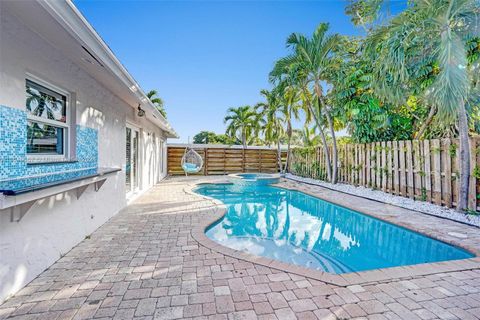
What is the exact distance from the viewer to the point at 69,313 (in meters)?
2.28

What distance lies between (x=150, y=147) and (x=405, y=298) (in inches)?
399

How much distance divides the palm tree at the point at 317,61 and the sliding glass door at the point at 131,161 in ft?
23.9

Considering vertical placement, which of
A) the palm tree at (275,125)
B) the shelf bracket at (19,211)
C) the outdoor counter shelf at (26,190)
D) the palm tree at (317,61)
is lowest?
the shelf bracket at (19,211)

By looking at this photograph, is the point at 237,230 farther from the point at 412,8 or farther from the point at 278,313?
the point at 412,8

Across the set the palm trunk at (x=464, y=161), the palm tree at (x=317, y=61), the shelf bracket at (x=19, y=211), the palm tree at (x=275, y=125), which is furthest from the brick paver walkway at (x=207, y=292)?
the palm tree at (x=275, y=125)

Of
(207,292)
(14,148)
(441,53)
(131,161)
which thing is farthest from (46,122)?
(441,53)

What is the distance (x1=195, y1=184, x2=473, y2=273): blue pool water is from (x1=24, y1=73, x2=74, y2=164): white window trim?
3.00 meters

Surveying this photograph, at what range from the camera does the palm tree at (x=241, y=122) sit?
22.2 m

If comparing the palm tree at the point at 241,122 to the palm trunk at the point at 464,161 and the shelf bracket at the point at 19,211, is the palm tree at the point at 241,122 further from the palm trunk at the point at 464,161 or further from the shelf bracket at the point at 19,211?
the shelf bracket at the point at 19,211

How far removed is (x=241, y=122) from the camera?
2248cm

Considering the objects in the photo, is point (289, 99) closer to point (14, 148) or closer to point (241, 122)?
point (241, 122)

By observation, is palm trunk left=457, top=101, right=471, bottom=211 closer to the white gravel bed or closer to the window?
the white gravel bed

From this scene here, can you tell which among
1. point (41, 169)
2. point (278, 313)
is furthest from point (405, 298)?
point (41, 169)

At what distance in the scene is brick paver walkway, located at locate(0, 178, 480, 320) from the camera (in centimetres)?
228
